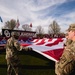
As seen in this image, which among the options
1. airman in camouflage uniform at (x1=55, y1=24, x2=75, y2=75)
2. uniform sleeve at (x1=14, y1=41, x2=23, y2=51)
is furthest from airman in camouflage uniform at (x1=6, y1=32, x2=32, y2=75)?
airman in camouflage uniform at (x1=55, y1=24, x2=75, y2=75)

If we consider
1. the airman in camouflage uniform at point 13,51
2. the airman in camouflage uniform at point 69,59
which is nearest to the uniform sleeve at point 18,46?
the airman in camouflage uniform at point 13,51

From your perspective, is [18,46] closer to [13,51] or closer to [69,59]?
[13,51]

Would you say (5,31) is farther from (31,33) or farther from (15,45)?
(15,45)

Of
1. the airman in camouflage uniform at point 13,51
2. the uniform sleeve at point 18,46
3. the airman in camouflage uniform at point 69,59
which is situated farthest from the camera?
the airman in camouflage uniform at point 13,51

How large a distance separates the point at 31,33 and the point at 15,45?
18673 mm

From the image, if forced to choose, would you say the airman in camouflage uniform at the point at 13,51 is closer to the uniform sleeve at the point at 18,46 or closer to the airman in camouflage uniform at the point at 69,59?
the uniform sleeve at the point at 18,46

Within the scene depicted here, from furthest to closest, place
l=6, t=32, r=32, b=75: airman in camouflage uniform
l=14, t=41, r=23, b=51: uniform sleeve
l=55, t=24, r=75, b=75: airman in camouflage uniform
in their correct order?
l=6, t=32, r=32, b=75: airman in camouflage uniform < l=14, t=41, r=23, b=51: uniform sleeve < l=55, t=24, r=75, b=75: airman in camouflage uniform

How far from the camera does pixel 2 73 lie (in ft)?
27.1

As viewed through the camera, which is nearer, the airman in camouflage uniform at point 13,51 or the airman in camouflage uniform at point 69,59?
the airman in camouflage uniform at point 69,59

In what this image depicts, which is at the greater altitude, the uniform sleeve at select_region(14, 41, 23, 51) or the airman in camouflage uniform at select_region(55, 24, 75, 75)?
the airman in camouflage uniform at select_region(55, 24, 75, 75)

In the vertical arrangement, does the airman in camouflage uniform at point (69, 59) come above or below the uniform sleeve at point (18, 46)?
above

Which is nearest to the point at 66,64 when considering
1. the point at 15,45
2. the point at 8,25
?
the point at 15,45

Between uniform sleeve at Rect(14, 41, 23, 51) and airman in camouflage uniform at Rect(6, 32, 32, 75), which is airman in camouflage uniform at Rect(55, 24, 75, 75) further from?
airman in camouflage uniform at Rect(6, 32, 32, 75)

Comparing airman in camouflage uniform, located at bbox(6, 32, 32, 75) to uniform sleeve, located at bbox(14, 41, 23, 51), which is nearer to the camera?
uniform sleeve, located at bbox(14, 41, 23, 51)
